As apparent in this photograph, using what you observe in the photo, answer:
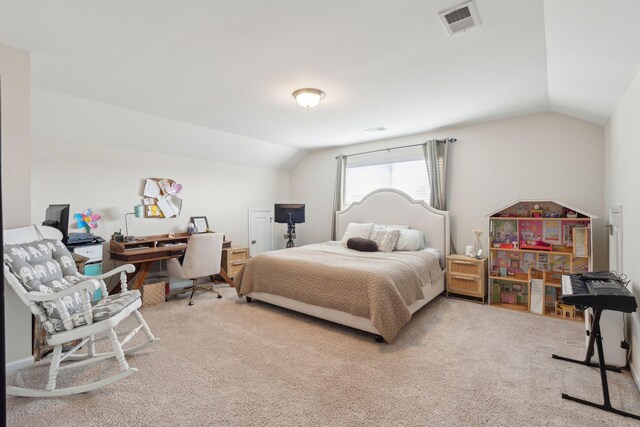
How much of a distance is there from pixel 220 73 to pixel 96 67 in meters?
1.01

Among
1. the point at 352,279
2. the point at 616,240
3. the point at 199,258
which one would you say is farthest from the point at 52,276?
the point at 616,240

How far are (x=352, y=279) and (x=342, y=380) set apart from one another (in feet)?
3.12

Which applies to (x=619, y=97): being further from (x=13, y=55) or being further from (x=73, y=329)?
(x=13, y=55)

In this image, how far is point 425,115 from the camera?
3961 mm

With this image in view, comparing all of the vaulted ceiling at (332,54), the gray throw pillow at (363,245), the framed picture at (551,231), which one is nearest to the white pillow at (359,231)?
the gray throw pillow at (363,245)

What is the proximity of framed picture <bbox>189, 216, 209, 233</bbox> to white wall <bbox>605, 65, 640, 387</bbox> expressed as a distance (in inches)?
196

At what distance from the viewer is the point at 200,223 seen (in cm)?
504

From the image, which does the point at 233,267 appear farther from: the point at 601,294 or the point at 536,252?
the point at 601,294

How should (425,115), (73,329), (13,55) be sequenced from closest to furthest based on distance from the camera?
(73,329) < (13,55) < (425,115)

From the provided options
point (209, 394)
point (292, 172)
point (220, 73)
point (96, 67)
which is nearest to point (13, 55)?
point (96, 67)

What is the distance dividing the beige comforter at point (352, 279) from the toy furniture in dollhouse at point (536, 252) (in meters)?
0.80

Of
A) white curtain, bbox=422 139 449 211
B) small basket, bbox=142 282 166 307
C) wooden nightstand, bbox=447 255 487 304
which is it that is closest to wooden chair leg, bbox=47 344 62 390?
small basket, bbox=142 282 166 307

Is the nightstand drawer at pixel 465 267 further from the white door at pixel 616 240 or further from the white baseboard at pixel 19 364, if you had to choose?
the white baseboard at pixel 19 364

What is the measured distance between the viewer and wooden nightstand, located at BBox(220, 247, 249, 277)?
4922 millimetres
